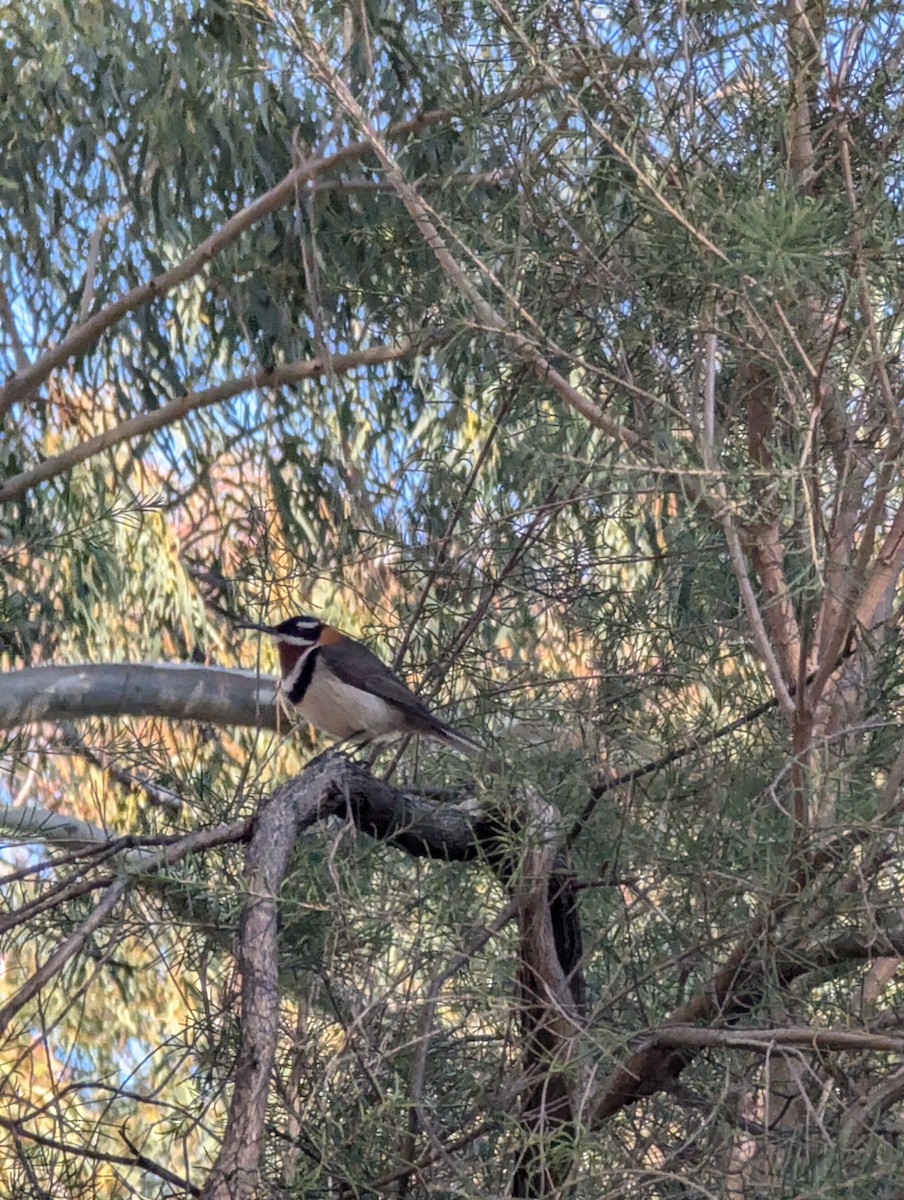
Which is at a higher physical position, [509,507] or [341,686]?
[509,507]

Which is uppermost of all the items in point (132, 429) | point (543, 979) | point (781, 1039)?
point (132, 429)

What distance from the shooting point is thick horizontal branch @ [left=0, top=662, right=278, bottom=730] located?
3.04 meters

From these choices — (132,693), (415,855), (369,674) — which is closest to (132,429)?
(132,693)

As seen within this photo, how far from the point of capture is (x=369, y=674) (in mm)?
2242

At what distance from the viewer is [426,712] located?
6.61 ft

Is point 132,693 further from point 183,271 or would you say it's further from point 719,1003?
point 719,1003

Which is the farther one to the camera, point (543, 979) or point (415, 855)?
point (415, 855)

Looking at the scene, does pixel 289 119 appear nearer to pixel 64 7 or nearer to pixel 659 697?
pixel 64 7

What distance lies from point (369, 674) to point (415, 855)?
22.9 inches

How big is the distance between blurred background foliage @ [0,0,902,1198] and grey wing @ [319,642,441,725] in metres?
0.06

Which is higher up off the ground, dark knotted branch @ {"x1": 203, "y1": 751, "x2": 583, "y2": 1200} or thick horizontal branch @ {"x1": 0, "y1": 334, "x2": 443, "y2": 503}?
thick horizontal branch @ {"x1": 0, "y1": 334, "x2": 443, "y2": 503}

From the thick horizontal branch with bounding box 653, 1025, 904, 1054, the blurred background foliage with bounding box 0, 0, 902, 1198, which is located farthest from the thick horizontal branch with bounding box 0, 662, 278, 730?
the thick horizontal branch with bounding box 653, 1025, 904, 1054

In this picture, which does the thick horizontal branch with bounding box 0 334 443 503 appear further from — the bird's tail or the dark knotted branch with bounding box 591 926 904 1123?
the dark knotted branch with bounding box 591 926 904 1123

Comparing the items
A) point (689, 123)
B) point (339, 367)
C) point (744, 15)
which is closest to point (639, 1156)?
point (689, 123)
